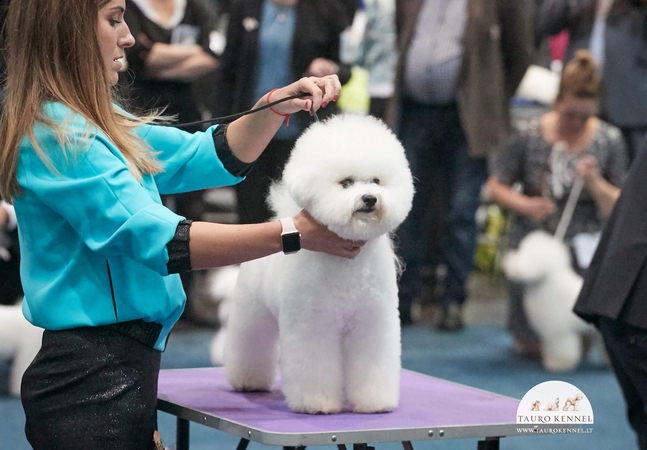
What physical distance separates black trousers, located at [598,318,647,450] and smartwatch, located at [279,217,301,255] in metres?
1.02

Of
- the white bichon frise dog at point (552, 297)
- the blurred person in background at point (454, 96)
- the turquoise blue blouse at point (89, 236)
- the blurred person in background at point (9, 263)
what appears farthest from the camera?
the blurred person in background at point (454, 96)

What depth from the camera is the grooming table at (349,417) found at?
158 cm

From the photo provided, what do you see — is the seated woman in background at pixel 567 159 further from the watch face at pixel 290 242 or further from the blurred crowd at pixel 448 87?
the watch face at pixel 290 242

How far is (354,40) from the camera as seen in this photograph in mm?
4285

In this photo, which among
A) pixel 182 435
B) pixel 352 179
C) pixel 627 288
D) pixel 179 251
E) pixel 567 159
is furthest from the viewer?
pixel 567 159

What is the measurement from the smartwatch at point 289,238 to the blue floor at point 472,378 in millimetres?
1539

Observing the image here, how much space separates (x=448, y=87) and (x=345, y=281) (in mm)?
2667

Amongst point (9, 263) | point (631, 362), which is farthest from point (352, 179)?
point (9, 263)

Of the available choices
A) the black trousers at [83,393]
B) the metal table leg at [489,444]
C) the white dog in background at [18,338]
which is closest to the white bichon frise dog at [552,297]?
the white dog in background at [18,338]

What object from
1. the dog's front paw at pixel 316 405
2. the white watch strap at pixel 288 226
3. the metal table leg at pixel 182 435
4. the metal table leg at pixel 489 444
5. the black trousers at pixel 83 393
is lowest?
the metal table leg at pixel 182 435

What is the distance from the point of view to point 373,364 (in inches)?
69.3

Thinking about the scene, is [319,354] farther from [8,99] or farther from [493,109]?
[493,109]

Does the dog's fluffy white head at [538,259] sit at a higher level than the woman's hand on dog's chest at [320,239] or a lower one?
lower

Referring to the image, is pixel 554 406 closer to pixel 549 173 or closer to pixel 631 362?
pixel 631 362
